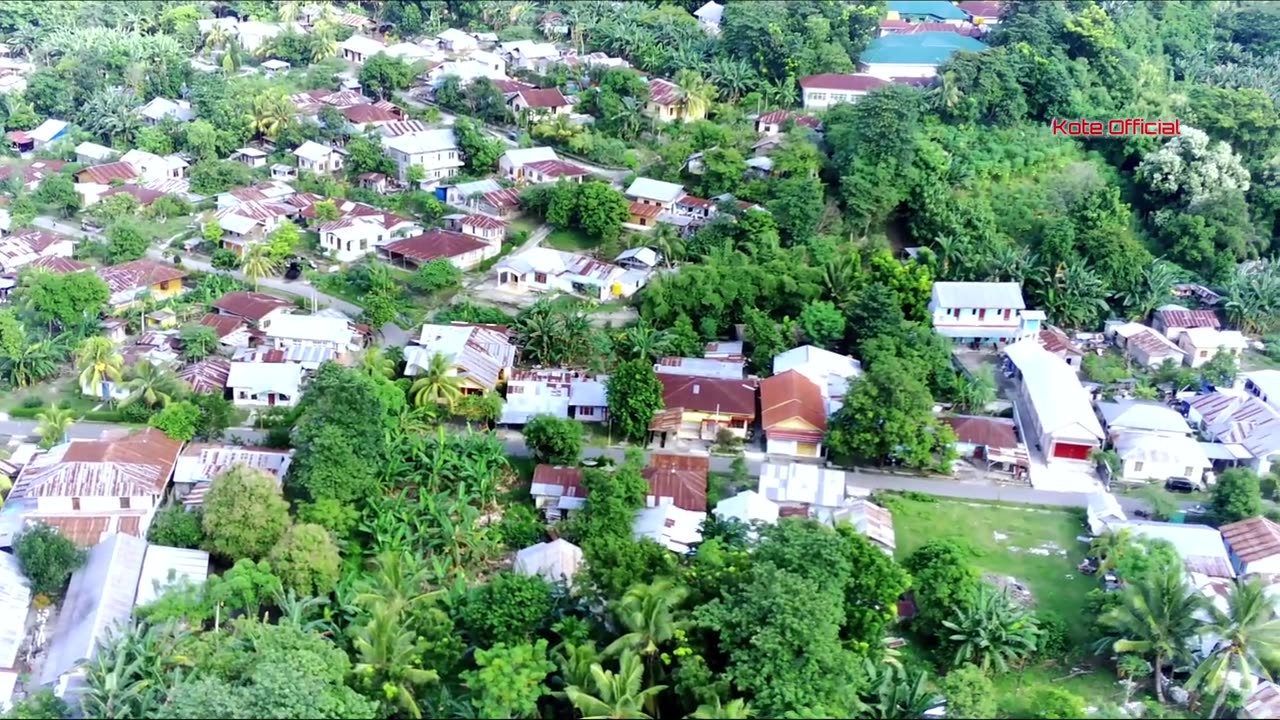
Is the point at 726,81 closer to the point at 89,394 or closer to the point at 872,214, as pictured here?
the point at 872,214

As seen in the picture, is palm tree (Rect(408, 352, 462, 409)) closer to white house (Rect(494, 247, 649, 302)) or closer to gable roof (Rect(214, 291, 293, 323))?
gable roof (Rect(214, 291, 293, 323))

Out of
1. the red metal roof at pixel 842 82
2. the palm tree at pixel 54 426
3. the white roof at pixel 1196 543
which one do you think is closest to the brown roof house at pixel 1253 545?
the white roof at pixel 1196 543

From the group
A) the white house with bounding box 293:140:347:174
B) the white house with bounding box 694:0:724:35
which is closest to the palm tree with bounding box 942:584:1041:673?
the white house with bounding box 293:140:347:174

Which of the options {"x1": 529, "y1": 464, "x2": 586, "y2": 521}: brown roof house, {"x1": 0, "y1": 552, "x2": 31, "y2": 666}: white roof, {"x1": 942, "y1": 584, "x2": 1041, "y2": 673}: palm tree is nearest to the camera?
{"x1": 0, "y1": 552, "x2": 31, "y2": 666}: white roof

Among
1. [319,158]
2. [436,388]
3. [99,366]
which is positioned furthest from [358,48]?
[436,388]

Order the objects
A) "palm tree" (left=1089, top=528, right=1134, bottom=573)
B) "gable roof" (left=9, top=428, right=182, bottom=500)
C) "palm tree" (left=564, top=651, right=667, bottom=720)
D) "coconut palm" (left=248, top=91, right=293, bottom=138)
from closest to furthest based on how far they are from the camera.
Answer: "palm tree" (left=564, top=651, right=667, bottom=720) → "palm tree" (left=1089, top=528, right=1134, bottom=573) → "gable roof" (left=9, top=428, right=182, bottom=500) → "coconut palm" (left=248, top=91, right=293, bottom=138)

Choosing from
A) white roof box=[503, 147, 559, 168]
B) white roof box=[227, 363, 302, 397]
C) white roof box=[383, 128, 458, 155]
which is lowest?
white roof box=[227, 363, 302, 397]

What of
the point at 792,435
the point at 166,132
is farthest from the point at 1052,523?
the point at 166,132
